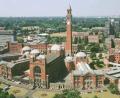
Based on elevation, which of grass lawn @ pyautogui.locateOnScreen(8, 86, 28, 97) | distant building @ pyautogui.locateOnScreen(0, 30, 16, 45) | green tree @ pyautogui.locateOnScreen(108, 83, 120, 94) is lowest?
grass lawn @ pyautogui.locateOnScreen(8, 86, 28, 97)

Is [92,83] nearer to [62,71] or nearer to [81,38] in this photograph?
[62,71]

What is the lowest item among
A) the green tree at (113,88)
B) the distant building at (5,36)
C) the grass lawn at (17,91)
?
→ the grass lawn at (17,91)

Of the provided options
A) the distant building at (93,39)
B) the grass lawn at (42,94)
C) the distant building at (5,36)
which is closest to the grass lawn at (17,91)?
the grass lawn at (42,94)

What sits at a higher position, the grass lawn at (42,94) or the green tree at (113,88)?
the green tree at (113,88)

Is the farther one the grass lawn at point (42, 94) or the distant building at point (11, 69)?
the distant building at point (11, 69)

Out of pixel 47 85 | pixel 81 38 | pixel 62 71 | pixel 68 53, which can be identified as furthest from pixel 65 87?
pixel 81 38

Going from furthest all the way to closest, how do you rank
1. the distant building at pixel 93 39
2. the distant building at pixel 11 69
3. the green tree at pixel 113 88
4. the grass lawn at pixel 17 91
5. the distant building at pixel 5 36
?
the distant building at pixel 93 39 < the distant building at pixel 5 36 < the distant building at pixel 11 69 < the grass lawn at pixel 17 91 < the green tree at pixel 113 88

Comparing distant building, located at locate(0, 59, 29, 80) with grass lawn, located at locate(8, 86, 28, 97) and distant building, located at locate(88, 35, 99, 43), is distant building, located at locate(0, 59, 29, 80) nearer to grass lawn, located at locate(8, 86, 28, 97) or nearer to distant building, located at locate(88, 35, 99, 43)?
grass lawn, located at locate(8, 86, 28, 97)

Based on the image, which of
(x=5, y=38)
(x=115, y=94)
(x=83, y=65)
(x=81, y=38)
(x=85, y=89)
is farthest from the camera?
(x=81, y=38)

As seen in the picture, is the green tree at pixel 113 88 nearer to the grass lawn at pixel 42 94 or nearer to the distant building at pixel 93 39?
the grass lawn at pixel 42 94

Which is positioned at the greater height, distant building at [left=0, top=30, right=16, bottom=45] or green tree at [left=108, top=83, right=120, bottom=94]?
distant building at [left=0, top=30, right=16, bottom=45]

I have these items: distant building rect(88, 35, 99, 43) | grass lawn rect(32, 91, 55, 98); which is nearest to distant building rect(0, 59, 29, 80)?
grass lawn rect(32, 91, 55, 98)
